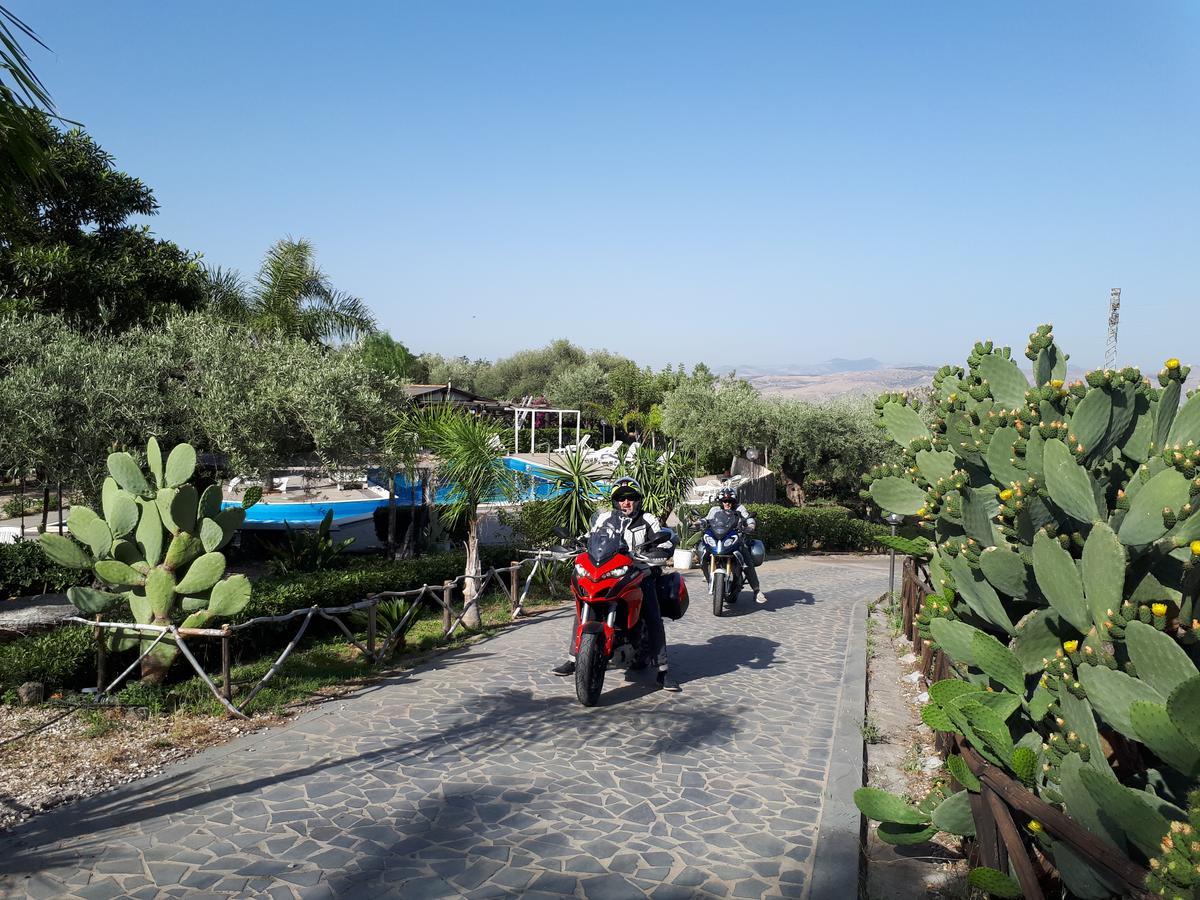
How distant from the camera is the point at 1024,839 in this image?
11.6 feet

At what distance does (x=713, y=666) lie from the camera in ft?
28.8

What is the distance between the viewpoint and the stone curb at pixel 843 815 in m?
4.22

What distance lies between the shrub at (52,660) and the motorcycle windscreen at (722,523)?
23.9 feet

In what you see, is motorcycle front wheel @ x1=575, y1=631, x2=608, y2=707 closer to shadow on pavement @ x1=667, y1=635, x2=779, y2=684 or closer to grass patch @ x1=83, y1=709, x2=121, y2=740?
shadow on pavement @ x1=667, y1=635, x2=779, y2=684

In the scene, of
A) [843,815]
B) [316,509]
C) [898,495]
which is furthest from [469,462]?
[316,509]

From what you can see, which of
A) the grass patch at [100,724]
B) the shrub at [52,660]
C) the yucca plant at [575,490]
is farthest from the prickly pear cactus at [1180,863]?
the yucca plant at [575,490]

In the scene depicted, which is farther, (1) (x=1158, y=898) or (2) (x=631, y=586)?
(2) (x=631, y=586)

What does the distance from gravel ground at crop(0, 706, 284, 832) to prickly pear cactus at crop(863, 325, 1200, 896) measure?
185 inches

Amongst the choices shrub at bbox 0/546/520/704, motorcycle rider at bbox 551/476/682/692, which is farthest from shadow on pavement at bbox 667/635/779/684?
shrub at bbox 0/546/520/704

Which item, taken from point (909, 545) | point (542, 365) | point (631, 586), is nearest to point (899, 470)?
point (909, 545)

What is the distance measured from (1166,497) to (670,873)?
2.73 meters

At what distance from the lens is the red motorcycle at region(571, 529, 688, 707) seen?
22.9 feet

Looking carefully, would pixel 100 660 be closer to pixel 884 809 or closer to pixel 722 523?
pixel 884 809

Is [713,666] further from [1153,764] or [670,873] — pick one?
[1153,764]
